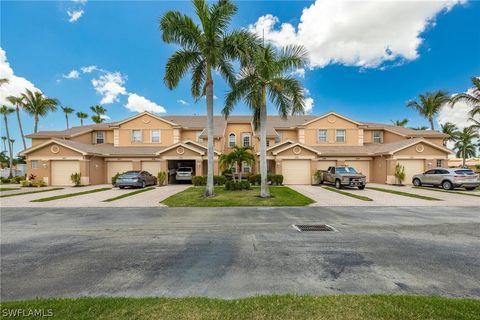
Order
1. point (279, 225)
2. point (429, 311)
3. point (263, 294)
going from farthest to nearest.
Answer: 1. point (279, 225)
2. point (263, 294)
3. point (429, 311)

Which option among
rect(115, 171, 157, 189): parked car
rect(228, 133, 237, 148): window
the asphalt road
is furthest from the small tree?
rect(115, 171, 157, 189): parked car

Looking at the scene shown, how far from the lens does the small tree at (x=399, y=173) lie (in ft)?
68.2

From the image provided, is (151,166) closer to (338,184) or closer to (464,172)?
(338,184)

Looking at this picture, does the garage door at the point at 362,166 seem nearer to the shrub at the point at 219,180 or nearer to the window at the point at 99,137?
the shrub at the point at 219,180

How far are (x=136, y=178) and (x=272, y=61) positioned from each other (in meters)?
14.5

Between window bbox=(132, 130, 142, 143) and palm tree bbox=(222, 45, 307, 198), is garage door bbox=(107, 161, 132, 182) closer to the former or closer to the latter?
window bbox=(132, 130, 142, 143)

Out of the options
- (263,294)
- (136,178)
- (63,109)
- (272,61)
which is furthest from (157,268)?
(63,109)

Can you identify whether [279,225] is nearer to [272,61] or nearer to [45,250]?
[45,250]

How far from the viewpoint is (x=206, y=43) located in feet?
42.2

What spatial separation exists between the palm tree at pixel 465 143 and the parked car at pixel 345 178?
17.7 metres

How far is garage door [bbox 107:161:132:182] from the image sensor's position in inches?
931

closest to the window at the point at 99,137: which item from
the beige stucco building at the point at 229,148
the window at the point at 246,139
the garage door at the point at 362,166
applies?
the beige stucco building at the point at 229,148

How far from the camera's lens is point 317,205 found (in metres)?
11.6

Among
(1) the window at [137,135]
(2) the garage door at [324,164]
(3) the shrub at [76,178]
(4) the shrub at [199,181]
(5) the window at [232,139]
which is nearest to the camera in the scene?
(3) the shrub at [76,178]
